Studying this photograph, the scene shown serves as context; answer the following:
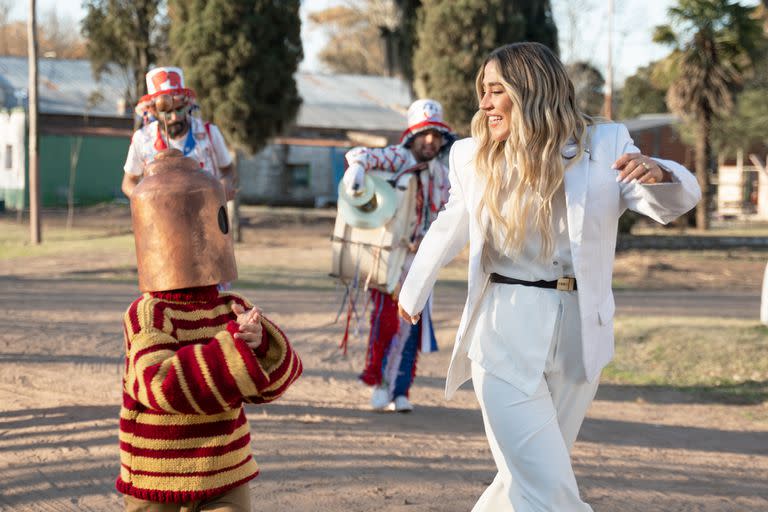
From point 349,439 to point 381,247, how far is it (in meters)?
1.39

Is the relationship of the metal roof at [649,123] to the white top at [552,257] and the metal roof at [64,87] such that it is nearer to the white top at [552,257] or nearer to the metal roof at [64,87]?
the metal roof at [64,87]

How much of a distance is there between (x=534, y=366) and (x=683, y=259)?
1795 centimetres

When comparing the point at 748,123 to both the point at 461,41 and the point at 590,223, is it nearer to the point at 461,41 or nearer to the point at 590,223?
the point at 461,41

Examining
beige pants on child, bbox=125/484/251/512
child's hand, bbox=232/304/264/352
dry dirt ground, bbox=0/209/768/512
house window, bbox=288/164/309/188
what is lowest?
dry dirt ground, bbox=0/209/768/512

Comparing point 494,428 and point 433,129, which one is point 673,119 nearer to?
point 433,129

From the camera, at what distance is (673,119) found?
46.7 m

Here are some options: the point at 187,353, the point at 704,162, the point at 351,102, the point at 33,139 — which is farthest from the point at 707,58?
the point at 187,353

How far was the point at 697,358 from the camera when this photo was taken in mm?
8914

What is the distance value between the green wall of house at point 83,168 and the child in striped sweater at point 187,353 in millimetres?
29804

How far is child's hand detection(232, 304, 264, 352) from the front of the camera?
290cm

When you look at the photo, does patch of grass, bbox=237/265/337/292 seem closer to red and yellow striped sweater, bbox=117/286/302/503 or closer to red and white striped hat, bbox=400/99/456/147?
red and white striped hat, bbox=400/99/456/147

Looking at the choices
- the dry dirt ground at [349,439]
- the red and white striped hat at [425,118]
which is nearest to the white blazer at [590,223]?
the dry dirt ground at [349,439]

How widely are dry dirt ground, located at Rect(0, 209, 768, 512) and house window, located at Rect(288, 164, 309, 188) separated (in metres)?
26.9

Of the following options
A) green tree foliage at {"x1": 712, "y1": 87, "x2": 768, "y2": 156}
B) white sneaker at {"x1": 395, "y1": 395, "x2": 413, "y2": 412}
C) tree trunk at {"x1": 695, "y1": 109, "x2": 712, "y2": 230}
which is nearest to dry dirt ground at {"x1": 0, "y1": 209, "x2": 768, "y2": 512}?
white sneaker at {"x1": 395, "y1": 395, "x2": 413, "y2": 412}
